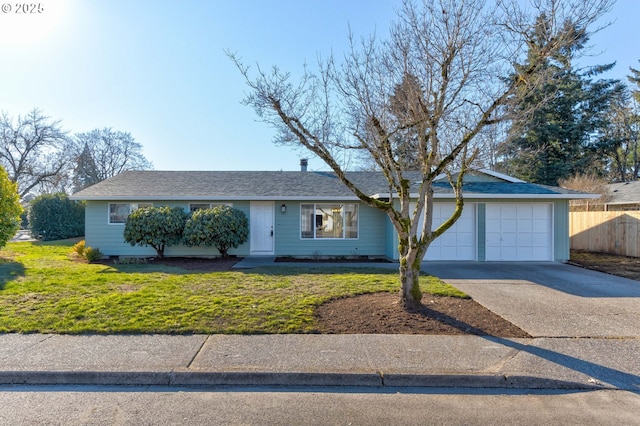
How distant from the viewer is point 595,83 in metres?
24.5

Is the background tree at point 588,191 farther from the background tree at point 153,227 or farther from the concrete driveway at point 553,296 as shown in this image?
the background tree at point 153,227

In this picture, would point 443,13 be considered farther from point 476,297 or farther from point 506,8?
point 476,297

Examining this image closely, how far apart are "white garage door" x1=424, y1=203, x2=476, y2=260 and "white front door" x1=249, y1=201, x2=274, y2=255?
569cm

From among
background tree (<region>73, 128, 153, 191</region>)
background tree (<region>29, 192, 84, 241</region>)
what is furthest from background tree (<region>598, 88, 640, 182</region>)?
background tree (<region>73, 128, 153, 191</region>)

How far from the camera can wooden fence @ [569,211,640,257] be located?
14.0 metres

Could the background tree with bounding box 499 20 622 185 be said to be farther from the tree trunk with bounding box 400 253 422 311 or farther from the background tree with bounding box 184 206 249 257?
the tree trunk with bounding box 400 253 422 311

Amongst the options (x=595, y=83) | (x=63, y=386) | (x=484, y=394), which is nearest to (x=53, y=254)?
(x=63, y=386)

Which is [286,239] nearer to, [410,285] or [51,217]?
[410,285]

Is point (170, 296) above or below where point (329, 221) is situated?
below

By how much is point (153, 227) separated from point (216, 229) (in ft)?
6.64

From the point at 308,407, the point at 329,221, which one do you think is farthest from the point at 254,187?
the point at 308,407

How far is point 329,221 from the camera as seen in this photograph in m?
13.7

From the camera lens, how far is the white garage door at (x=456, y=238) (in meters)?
12.7

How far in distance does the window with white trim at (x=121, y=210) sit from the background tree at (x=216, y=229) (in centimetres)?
258
